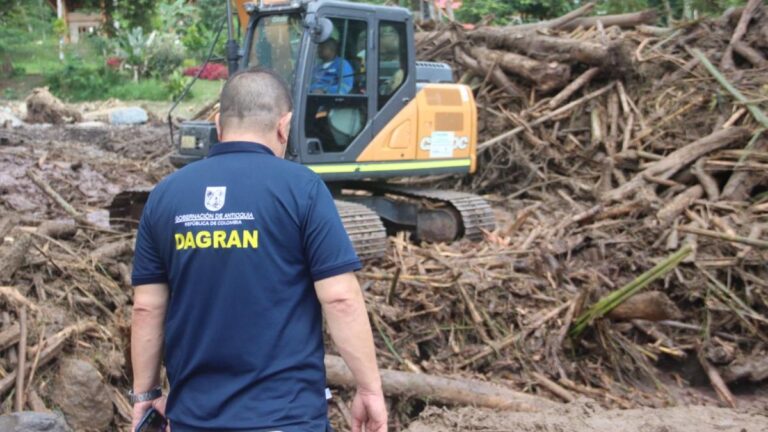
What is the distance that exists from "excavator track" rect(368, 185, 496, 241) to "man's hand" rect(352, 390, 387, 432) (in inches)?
257

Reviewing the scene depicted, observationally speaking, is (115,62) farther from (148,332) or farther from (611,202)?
(148,332)

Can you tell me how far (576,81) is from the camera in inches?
466

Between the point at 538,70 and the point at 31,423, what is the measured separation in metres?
9.08

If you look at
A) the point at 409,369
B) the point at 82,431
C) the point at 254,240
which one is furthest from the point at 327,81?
the point at 254,240

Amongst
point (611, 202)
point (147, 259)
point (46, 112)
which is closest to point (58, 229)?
point (147, 259)

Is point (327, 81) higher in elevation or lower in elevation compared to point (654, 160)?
higher

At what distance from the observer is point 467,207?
9.31 m

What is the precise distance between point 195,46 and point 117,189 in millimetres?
20918

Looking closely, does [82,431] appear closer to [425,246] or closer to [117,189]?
[425,246]

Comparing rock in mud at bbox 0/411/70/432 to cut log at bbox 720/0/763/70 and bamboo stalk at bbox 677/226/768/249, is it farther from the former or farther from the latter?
cut log at bbox 720/0/763/70

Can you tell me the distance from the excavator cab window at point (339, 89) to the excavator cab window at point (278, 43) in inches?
10.5

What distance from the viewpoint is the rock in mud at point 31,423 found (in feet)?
13.4

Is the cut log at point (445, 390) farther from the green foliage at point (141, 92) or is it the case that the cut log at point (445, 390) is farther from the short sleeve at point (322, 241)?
the green foliage at point (141, 92)

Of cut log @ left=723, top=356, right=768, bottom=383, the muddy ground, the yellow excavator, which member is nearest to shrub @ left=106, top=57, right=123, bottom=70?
the muddy ground
